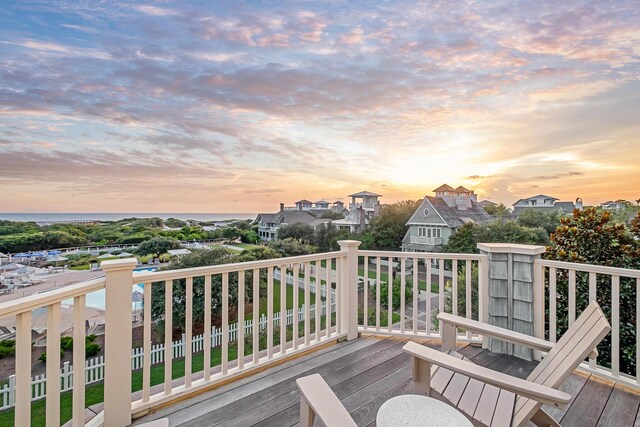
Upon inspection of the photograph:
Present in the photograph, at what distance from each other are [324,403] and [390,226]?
67.4ft

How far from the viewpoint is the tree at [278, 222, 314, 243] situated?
20108 mm

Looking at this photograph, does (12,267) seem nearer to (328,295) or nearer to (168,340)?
(168,340)

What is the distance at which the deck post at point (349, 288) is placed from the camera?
3473 mm

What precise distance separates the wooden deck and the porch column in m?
0.14

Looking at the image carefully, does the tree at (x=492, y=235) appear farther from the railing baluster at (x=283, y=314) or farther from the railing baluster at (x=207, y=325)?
the railing baluster at (x=207, y=325)

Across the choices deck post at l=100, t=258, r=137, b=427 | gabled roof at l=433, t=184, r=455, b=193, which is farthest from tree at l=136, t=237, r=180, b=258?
gabled roof at l=433, t=184, r=455, b=193

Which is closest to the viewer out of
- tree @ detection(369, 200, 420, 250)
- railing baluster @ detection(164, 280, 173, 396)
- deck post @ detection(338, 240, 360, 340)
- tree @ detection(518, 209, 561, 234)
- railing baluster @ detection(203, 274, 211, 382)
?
railing baluster @ detection(164, 280, 173, 396)

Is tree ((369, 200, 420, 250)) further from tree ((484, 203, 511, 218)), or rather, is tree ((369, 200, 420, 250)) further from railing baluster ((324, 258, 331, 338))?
railing baluster ((324, 258, 331, 338))

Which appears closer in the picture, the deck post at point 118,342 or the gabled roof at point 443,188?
the deck post at point 118,342

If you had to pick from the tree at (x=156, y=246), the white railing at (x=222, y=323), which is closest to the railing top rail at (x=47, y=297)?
the white railing at (x=222, y=323)

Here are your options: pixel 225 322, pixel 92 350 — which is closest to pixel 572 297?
pixel 225 322

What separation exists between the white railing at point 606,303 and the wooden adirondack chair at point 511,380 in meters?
1.15

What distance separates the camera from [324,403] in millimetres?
1258

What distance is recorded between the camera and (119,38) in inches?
184
